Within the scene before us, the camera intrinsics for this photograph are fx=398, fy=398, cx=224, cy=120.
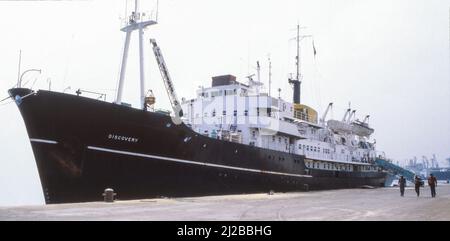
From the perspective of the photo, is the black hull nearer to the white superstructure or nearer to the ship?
the ship

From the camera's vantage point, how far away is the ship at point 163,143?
1703 centimetres

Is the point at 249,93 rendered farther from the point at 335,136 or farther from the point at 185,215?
the point at 185,215

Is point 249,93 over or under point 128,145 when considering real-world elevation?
over

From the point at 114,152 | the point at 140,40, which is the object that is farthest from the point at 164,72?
the point at 114,152

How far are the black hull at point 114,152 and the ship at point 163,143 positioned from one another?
0.04 meters

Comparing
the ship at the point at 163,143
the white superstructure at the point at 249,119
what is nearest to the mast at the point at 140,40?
the ship at the point at 163,143

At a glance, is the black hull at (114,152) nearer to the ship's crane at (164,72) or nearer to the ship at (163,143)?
the ship at (163,143)

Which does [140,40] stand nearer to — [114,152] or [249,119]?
[114,152]

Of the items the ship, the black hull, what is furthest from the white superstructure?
the black hull

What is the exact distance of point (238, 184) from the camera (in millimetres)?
23828

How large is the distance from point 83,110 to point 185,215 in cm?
832

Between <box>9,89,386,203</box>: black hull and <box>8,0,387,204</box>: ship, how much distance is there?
0.14 feet
